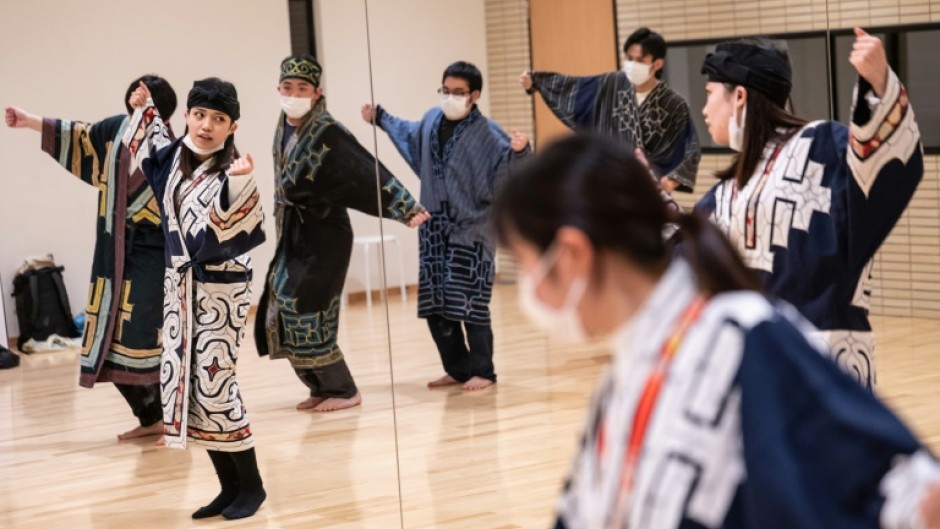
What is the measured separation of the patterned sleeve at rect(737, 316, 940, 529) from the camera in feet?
3.92

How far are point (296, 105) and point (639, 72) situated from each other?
82 cm

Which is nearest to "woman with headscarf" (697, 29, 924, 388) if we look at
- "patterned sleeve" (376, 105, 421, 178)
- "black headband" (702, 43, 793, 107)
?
"black headband" (702, 43, 793, 107)

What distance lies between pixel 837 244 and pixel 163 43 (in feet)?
5.37

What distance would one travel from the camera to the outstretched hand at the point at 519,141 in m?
3.32

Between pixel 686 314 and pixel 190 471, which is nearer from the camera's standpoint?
pixel 686 314

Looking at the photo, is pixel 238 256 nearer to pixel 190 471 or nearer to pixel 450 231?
pixel 450 231

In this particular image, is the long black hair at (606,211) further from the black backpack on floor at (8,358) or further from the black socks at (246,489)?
the black socks at (246,489)

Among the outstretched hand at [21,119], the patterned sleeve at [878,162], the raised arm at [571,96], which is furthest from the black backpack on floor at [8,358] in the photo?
the patterned sleeve at [878,162]

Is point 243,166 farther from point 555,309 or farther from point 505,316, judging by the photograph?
point 555,309

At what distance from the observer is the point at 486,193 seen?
342 cm

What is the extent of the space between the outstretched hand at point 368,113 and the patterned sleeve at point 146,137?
0.48 metres

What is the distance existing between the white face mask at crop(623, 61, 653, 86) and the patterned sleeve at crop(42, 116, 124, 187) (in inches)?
46.9

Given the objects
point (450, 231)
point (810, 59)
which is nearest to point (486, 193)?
point (450, 231)

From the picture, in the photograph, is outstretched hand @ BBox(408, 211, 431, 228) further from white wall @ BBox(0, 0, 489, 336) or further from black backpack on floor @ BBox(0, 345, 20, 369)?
black backpack on floor @ BBox(0, 345, 20, 369)
